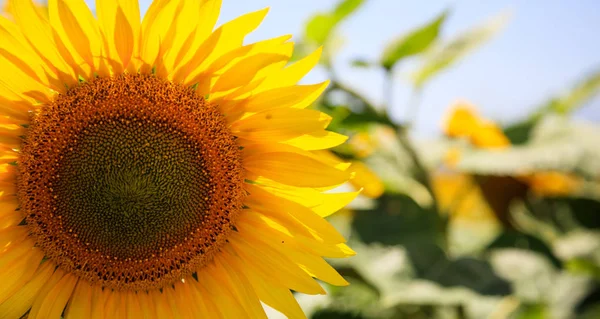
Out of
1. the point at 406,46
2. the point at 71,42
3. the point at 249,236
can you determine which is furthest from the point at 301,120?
the point at 406,46

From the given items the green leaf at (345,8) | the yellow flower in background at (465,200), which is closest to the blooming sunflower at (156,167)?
the green leaf at (345,8)

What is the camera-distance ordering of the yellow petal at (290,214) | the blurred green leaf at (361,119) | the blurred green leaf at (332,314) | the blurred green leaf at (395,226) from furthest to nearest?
the blurred green leaf at (395,226) → the blurred green leaf at (361,119) → the blurred green leaf at (332,314) → the yellow petal at (290,214)

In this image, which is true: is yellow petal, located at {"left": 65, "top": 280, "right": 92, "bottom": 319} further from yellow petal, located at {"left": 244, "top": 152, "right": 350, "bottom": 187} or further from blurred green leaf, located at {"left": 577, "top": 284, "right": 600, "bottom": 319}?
blurred green leaf, located at {"left": 577, "top": 284, "right": 600, "bottom": 319}

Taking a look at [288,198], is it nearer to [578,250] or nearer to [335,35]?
[335,35]

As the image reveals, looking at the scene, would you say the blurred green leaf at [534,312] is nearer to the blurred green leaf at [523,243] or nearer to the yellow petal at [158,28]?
the blurred green leaf at [523,243]

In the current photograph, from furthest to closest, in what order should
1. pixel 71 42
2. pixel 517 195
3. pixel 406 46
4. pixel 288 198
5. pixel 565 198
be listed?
1. pixel 517 195
2. pixel 565 198
3. pixel 406 46
4. pixel 288 198
5. pixel 71 42

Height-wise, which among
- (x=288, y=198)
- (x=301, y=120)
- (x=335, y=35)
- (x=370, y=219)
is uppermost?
(x=335, y=35)

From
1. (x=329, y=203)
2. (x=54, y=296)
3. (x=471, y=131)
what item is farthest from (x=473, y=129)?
(x=54, y=296)
